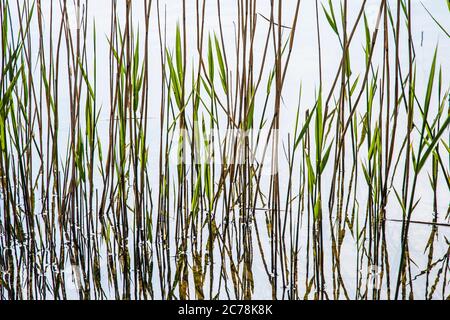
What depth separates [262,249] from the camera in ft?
3.53

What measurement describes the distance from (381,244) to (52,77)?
0.84 meters

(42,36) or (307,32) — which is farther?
(307,32)

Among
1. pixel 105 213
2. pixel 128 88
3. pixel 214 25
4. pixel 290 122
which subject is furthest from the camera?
pixel 290 122

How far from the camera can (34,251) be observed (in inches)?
42.1

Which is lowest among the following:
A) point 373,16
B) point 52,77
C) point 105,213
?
point 105,213

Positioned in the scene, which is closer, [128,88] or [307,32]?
[128,88]

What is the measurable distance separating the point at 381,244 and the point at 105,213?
0.69 m

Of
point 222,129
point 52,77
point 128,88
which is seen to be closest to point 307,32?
point 222,129

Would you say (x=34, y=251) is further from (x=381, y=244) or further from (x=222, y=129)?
(x=381, y=244)
